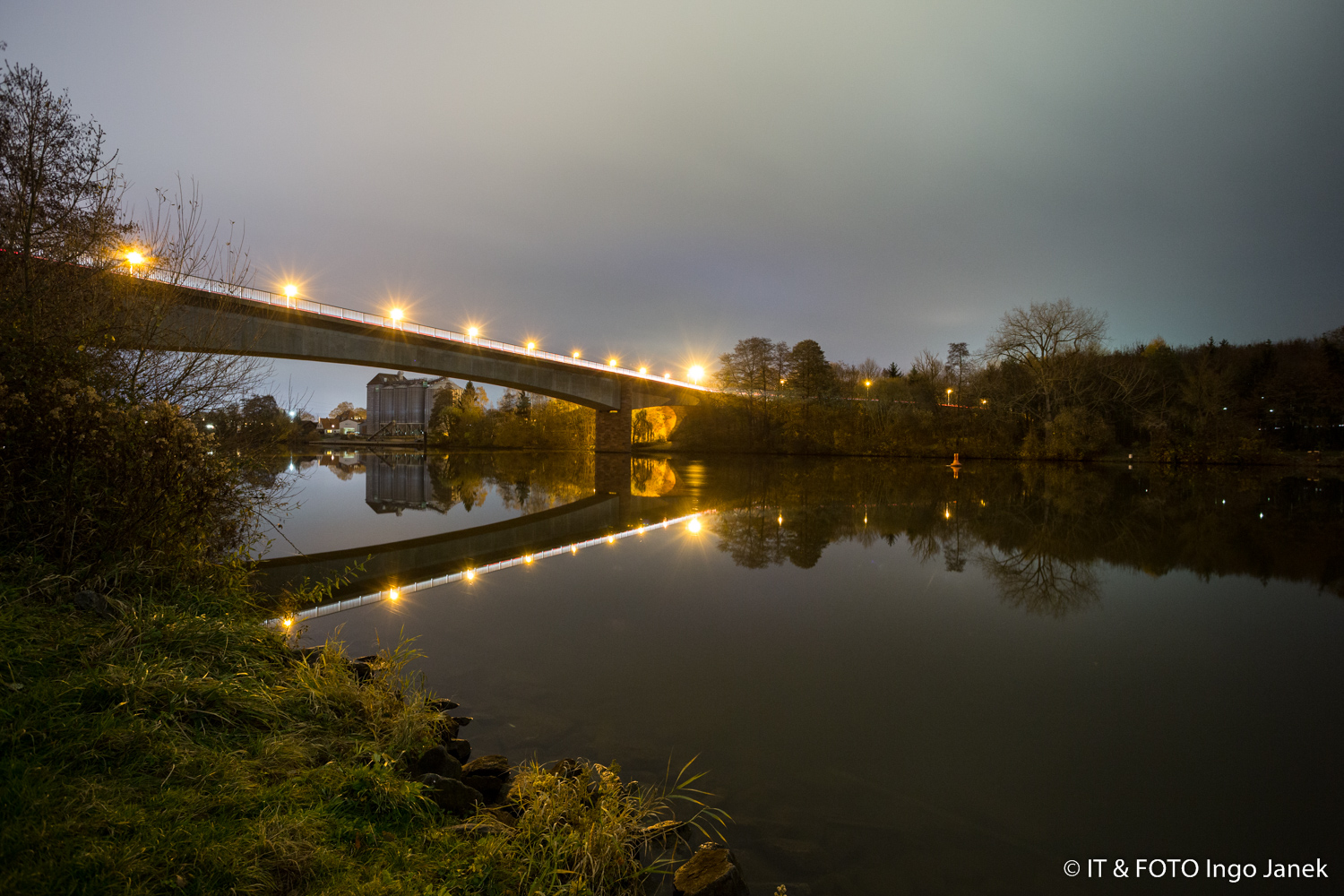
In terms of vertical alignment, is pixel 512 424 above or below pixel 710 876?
above

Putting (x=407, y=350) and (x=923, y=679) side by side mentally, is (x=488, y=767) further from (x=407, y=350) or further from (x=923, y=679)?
(x=407, y=350)

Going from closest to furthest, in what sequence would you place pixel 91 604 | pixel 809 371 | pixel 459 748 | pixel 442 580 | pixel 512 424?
pixel 459 748 → pixel 91 604 → pixel 442 580 → pixel 809 371 → pixel 512 424

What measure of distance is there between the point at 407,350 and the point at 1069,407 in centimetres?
5021

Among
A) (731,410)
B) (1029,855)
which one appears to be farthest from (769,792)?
(731,410)

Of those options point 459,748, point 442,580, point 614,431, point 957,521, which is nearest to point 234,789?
point 459,748

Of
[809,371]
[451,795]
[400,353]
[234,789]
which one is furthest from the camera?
[809,371]

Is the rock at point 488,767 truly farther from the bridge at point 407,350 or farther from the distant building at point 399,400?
the distant building at point 399,400

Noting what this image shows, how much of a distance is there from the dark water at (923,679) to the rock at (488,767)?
0.44 metres

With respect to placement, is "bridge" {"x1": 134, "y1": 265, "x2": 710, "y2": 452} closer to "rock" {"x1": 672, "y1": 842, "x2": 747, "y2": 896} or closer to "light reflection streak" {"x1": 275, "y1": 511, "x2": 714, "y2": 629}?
"light reflection streak" {"x1": 275, "y1": 511, "x2": 714, "y2": 629}

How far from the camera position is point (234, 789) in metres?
3.51

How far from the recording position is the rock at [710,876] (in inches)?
130

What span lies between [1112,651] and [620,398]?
50.9 meters

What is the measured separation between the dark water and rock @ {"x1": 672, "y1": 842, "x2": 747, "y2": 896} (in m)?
0.26

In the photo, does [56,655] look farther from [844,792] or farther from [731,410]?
[731,410]
